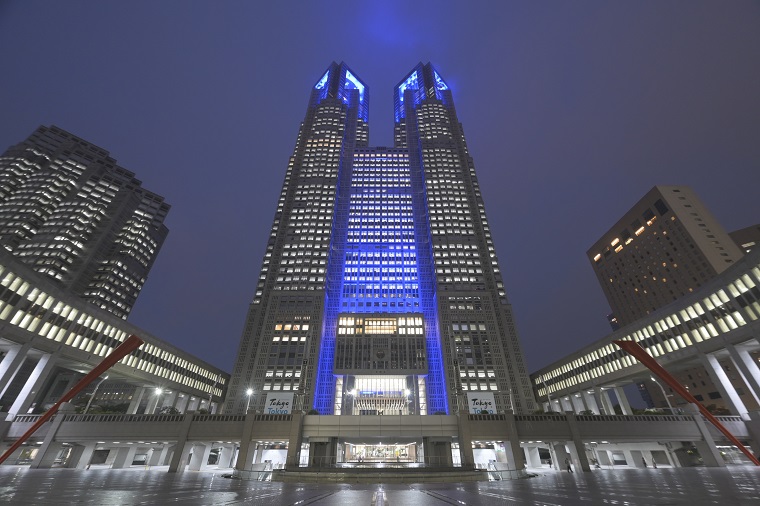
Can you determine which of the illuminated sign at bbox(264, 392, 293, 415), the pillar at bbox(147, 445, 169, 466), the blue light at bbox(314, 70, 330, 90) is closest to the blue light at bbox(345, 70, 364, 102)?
the blue light at bbox(314, 70, 330, 90)

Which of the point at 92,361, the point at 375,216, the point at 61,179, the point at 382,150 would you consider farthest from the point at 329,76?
the point at 92,361

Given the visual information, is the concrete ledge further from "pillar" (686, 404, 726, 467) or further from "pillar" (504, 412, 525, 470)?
"pillar" (686, 404, 726, 467)

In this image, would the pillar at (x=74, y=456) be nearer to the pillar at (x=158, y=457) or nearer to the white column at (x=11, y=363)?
the pillar at (x=158, y=457)

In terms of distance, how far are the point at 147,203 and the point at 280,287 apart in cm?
10274

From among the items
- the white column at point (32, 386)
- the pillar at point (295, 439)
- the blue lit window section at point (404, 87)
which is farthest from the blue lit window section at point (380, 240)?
the white column at point (32, 386)

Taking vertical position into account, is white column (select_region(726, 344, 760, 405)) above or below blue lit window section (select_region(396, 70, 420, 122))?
below

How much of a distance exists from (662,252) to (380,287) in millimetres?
94457

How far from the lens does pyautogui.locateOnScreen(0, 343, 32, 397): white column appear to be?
46094 millimetres

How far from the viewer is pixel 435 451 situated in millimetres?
44906

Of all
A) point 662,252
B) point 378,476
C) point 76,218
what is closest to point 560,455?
point 378,476

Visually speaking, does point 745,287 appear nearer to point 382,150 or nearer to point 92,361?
point 92,361

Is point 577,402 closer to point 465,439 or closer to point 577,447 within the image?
point 577,447

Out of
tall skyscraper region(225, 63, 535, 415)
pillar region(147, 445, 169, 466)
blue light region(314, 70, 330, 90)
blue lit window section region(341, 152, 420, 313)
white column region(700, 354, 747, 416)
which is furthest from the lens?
blue light region(314, 70, 330, 90)

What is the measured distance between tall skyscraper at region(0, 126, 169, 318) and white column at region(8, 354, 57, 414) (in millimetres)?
66422
